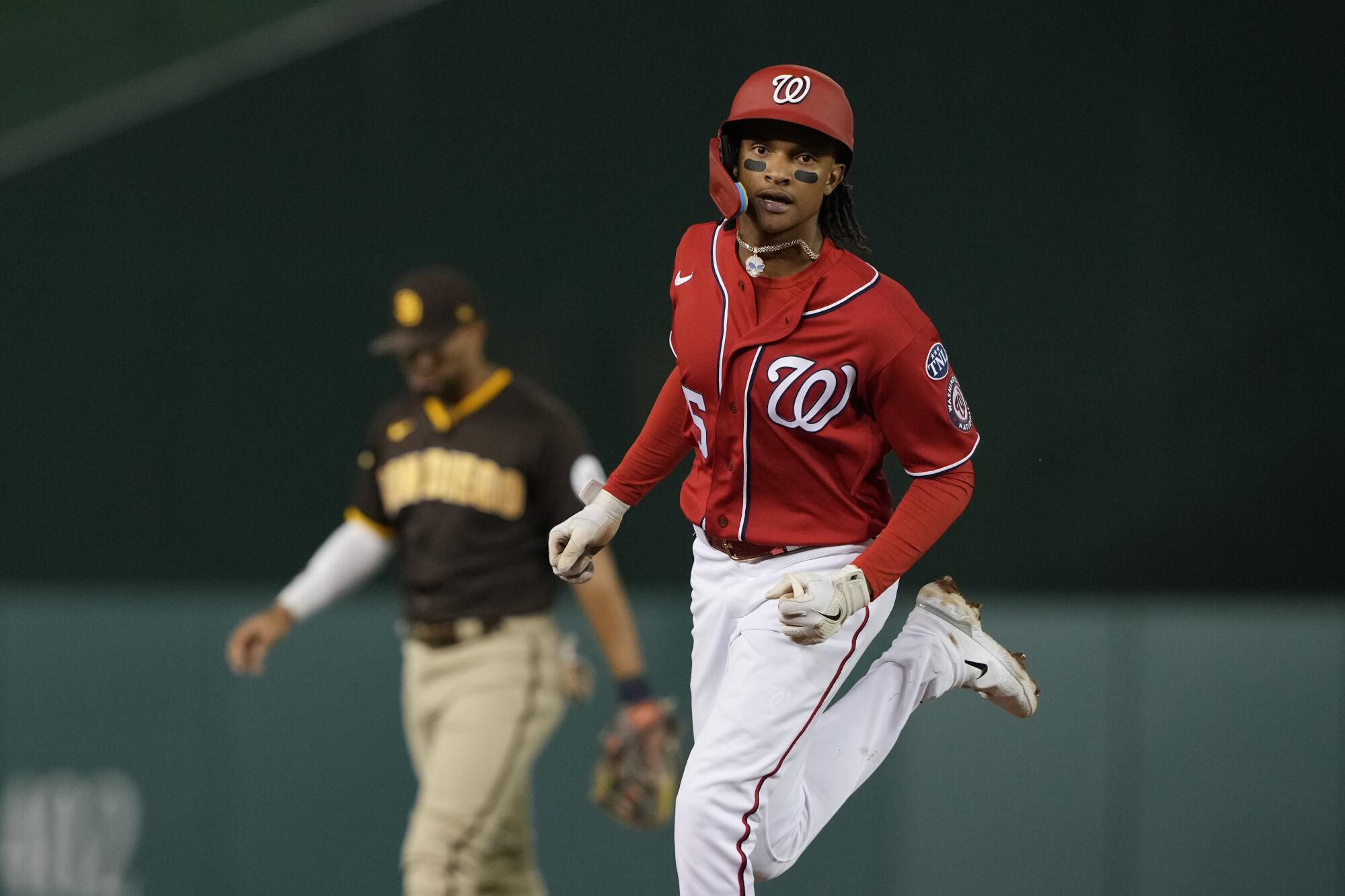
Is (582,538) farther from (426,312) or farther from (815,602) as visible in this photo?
(426,312)

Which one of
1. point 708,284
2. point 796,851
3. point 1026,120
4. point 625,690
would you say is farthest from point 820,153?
point 1026,120

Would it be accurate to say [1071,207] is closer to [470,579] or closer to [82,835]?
[470,579]

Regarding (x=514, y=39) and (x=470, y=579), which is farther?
(x=514, y=39)

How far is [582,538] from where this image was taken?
108 inches

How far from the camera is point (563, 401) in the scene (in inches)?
261

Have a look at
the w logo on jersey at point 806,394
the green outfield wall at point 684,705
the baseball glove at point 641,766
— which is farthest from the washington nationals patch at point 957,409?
the green outfield wall at point 684,705

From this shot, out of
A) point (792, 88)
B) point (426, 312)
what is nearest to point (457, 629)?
point (426, 312)

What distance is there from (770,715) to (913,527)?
389mm

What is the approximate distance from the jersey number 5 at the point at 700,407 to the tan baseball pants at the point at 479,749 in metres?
2.12

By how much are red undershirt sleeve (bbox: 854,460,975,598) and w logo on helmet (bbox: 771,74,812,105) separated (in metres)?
0.61

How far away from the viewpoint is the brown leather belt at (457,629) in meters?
4.79

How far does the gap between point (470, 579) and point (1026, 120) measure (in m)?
2.40

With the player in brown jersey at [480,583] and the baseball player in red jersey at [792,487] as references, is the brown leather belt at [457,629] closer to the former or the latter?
the player in brown jersey at [480,583]

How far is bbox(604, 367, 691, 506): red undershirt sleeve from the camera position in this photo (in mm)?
2797
